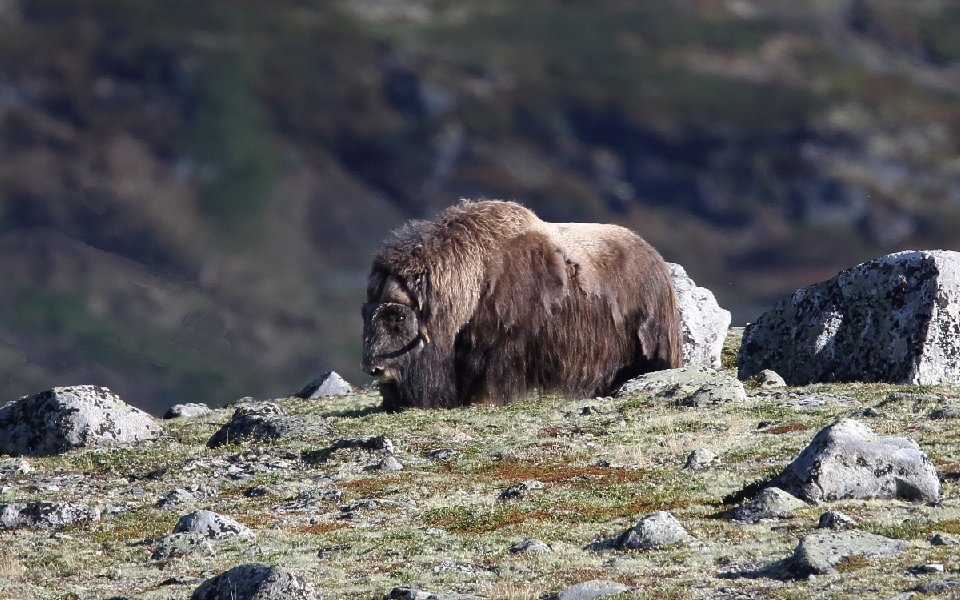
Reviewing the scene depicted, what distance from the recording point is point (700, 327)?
126 feet

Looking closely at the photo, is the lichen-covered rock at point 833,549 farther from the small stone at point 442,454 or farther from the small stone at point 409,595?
Answer: the small stone at point 442,454

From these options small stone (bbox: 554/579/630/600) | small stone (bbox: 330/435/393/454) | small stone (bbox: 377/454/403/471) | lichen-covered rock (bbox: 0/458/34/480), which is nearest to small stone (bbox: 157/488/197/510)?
small stone (bbox: 377/454/403/471)

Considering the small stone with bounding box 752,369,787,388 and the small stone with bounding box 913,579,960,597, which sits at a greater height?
the small stone with bounding box 752,369,787,388

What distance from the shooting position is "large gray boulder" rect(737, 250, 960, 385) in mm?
30219

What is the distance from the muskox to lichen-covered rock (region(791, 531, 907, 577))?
15144mm

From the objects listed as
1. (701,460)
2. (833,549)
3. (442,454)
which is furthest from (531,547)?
(442,454)

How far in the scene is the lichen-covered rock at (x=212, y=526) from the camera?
792 inches

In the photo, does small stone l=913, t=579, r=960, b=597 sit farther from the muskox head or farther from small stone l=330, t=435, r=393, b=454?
the muskox head

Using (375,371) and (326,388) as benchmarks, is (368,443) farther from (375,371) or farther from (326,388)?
(326,388)

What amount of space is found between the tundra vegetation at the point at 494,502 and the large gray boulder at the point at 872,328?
1.61 m

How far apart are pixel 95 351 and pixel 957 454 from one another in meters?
183

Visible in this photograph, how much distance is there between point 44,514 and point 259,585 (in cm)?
811

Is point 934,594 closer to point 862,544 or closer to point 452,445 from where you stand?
point 862,544

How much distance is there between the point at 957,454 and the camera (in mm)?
21531
